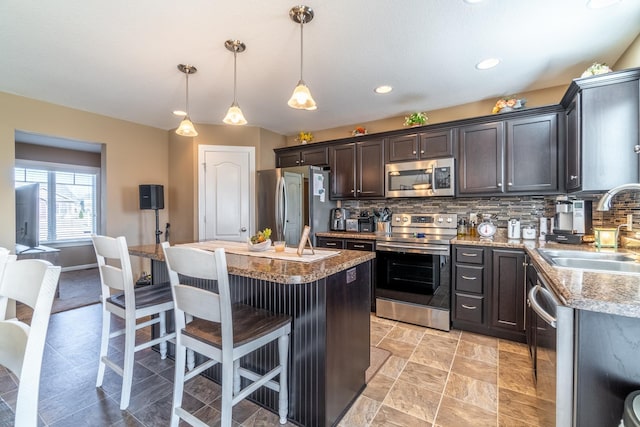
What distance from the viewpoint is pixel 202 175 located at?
4.16 meters

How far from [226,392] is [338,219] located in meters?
2.95

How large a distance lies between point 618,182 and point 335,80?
7.82 ft

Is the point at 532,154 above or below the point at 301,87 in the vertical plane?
below

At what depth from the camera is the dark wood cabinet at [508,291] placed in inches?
97.9

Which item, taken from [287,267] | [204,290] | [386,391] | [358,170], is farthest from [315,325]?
[358,170]

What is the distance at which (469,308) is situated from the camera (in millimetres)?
2740

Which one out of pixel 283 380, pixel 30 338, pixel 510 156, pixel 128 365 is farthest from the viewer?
pixel 510 156

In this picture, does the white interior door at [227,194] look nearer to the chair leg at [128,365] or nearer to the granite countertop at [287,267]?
the granite countertop at [287,267]

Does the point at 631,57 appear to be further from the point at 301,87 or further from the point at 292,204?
the point at 292,204

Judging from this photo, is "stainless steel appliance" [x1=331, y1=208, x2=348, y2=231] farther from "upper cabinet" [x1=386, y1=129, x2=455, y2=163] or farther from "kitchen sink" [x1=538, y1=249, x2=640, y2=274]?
"kitchen sink" [x1=538, y1=249, x2=640, y2=274]

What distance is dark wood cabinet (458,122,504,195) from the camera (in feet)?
9.40

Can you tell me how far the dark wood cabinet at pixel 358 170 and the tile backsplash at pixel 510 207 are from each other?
0.34m

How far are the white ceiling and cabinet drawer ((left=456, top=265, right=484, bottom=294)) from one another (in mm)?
1872

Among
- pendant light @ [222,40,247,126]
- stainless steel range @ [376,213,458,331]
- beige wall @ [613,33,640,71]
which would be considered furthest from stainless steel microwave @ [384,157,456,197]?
pendant light @ [222,40,247,126]
